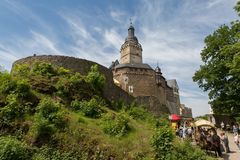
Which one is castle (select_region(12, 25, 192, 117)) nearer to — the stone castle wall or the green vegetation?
the stone castle wall

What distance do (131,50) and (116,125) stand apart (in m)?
54.8

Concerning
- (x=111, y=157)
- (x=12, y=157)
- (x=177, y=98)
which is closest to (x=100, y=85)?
(x=111, y=157)

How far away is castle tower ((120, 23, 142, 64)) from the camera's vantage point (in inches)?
2672

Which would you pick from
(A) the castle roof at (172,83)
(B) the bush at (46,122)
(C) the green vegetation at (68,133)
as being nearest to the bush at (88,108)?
(C) the green vegetation at (68,133)

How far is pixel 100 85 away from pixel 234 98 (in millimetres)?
12955

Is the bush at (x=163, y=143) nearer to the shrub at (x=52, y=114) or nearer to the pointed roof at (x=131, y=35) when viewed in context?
the shrub at (x=52, y=114)

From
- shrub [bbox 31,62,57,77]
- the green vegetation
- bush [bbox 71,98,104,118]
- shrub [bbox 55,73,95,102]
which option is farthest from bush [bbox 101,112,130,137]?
shrub [bbox 31,62,57,77]

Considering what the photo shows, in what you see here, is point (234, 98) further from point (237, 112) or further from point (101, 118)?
point (101, 118)

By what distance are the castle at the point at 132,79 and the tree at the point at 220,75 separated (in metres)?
5.92

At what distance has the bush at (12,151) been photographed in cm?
1049

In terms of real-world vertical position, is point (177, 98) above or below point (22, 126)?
above

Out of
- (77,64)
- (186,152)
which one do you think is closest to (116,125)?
(186,152)

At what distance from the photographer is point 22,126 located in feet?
42.4

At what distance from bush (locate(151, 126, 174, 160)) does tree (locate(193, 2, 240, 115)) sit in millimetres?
14391
